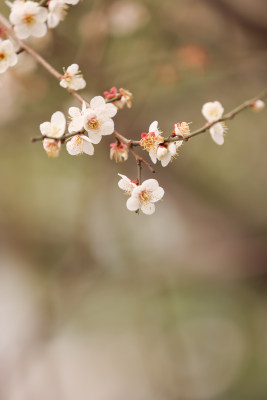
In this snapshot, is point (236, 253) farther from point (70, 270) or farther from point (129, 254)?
point (70, 270)

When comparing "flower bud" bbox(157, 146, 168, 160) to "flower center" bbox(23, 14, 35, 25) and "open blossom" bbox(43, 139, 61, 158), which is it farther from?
"flower center" bbox(23, 14, 35, 25)

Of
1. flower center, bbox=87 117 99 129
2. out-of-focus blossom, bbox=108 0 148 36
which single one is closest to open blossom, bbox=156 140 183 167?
flower center, bbox=87 117 99 129

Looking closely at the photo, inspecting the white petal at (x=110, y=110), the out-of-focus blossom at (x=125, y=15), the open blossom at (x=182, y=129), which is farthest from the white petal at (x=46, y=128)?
the out-of-focus blossom at (x=125, y=15)

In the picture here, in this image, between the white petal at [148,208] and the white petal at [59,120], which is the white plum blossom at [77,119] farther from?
the white petal at [148,208]

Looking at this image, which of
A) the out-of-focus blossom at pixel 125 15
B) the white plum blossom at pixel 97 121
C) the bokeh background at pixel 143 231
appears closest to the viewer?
the white plum blossom at pixel 97 121

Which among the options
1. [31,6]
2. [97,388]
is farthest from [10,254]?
[31,6]

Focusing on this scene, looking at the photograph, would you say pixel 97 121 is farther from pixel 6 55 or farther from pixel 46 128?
pixel 6 55
